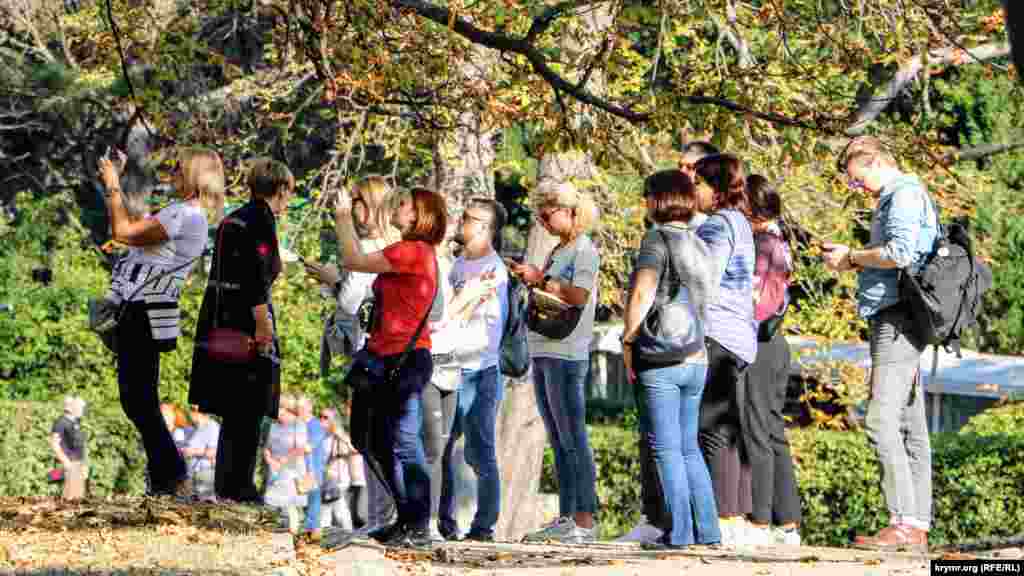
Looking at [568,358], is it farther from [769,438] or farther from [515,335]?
[769,438]

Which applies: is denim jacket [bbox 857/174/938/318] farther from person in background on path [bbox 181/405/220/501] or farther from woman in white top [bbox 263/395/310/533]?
person in background on path [bbox 181/405/220/501]

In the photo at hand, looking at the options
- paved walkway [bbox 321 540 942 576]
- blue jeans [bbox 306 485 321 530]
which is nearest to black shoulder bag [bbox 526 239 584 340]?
paved walkway [bbox 321 540 942 576]

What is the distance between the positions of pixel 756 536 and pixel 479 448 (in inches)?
57.2

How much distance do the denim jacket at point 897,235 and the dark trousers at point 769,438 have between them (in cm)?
63

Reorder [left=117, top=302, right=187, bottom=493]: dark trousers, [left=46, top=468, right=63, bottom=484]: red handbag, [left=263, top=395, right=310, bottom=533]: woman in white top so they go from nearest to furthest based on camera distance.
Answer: [left=117, top=302, right=187, bottom=493]: dark trousers → [left=263, top=395, right=310, bottom=533]: woman in white top → [left=46, top=468, right=63, bottom=484]: red handbag

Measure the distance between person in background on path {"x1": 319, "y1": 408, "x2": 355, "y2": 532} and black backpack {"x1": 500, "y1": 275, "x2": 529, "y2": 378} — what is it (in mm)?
8898

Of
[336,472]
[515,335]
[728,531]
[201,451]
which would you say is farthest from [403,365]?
[336,472]

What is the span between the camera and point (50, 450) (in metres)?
19.7

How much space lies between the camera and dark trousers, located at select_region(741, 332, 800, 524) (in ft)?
26.1

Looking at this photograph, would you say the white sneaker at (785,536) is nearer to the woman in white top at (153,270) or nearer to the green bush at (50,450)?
the woman in white top at (153,270)

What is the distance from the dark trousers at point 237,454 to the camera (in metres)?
7.69

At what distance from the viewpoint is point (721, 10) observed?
32.1ft

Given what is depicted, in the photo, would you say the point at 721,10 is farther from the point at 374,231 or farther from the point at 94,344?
the point at 94,344

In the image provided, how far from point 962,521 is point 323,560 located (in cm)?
1005
